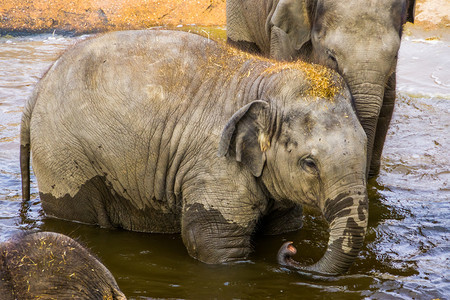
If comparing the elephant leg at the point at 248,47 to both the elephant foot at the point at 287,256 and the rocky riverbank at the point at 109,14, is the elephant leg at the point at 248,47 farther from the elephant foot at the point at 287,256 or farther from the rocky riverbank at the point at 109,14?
the rocky riverbank at the point at 109,14

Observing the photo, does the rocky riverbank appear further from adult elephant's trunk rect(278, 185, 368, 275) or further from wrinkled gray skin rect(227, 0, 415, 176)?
adult elephant's trunk rect(278, 185, 368, 275)

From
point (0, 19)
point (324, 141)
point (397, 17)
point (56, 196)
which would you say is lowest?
point (0, 19)

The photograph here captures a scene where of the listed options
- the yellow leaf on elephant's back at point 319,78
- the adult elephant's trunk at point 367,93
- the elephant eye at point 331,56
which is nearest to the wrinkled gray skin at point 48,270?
the yellow leaf on elephant's back at point 319,78

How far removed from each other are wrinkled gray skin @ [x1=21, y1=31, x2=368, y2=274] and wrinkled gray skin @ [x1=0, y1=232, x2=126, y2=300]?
5.77 feet

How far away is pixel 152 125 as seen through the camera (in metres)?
6.09

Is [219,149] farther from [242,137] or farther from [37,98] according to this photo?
[37,98]

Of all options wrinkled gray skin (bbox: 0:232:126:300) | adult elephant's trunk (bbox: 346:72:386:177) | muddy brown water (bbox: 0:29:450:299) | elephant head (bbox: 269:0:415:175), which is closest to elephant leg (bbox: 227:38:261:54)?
muddy brown water (bbox: 0:29:450:299)

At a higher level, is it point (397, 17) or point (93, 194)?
point (397, 17)

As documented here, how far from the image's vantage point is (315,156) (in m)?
5.41

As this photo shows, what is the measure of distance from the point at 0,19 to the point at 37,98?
34.7ft

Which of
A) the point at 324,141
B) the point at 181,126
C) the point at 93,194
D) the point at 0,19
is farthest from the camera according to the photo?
the point at 0,19

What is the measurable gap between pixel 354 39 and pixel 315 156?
1.68 m

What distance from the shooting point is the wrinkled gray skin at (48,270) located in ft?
12.6

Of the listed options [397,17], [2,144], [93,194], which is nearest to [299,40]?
→ [397,17]
